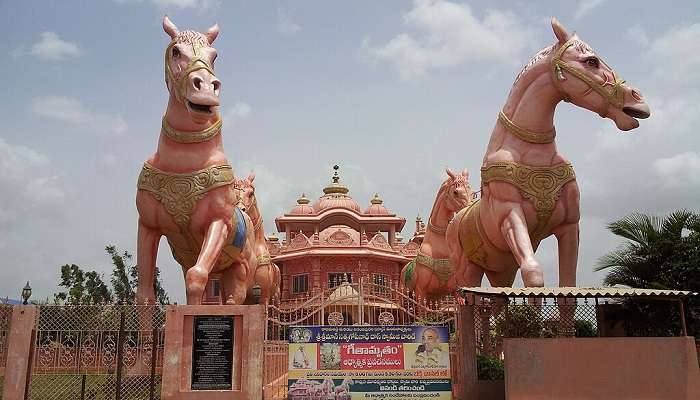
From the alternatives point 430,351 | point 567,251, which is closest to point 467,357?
point 430,351

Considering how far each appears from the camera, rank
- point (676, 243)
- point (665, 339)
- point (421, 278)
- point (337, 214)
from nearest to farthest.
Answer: point (665, 339) < point (676, 243) < point (421, 278) < point (337, 214)

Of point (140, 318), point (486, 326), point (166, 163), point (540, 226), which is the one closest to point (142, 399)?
point (140, 318)

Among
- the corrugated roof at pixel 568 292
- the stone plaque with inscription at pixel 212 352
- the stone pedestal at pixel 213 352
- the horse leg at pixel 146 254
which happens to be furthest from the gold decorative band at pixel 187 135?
the corrugated roof at pixel 568 292

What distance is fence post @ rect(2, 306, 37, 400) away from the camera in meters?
7.97

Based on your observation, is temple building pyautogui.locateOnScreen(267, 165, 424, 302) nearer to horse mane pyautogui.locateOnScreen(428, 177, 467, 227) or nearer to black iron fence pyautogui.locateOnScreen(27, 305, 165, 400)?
horse mane pyautogui.locateOnScreen(428, 177, 467, 227)

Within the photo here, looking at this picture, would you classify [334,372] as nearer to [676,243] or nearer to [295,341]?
[295,341]

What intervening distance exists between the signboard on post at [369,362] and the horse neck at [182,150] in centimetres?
278

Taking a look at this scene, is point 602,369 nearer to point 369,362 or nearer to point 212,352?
point 369,362

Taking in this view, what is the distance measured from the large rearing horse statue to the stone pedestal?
3.49m

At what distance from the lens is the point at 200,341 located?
7.95 metres

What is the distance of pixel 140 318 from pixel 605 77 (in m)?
6.69

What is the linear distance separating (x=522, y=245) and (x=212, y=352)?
13.6ft

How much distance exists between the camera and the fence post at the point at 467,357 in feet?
25.1

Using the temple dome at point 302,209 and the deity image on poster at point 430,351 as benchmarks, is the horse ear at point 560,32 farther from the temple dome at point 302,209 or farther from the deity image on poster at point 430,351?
the temple dome at point 302,209
